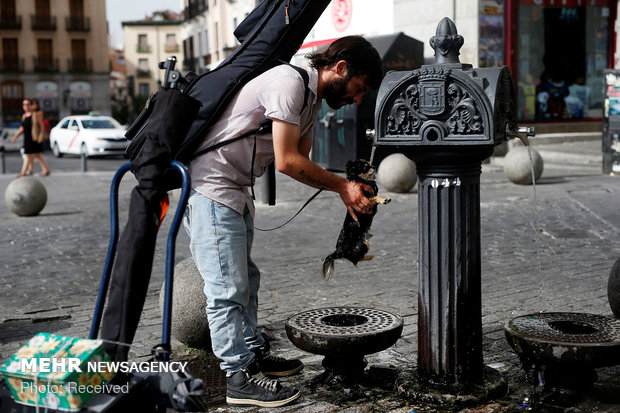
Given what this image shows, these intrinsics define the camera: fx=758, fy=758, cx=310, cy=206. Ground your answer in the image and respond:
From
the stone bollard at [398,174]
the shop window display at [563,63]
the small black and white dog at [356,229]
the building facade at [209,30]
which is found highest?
the building facade at [209,30]

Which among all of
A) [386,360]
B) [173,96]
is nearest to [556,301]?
[386,360]

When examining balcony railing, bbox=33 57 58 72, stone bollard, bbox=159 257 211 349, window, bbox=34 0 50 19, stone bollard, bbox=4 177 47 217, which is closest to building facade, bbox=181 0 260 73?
balcony railing, bbox=33 57 58 72

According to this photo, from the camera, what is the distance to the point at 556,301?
5340 mm

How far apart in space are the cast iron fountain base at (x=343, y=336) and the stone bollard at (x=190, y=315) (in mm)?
740

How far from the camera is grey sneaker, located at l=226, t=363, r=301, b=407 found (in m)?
3.49

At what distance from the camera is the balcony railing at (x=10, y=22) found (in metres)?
56.9

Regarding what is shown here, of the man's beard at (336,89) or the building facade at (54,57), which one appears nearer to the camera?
the man's beard at (336,89)

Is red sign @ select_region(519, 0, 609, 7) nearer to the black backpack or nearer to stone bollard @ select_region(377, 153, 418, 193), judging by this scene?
stone bollard @ select_region(377, 153, 418, 193)

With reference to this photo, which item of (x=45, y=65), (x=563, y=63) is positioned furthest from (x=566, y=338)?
(x=45, y=65)

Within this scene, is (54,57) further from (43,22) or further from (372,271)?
(372,271)

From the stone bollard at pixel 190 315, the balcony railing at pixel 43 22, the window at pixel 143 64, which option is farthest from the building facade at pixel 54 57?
the stone bollard at pixel 190 315

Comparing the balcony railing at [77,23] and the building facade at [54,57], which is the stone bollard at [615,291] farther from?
the balcony railing at [77,23]

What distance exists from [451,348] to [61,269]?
15.3 feet

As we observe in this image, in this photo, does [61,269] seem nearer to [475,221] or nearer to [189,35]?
[475,221]
